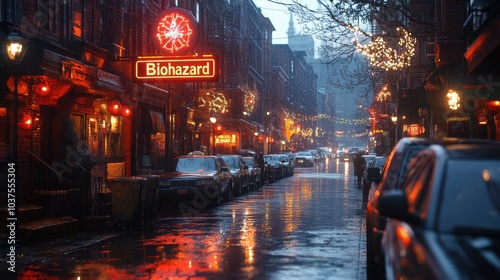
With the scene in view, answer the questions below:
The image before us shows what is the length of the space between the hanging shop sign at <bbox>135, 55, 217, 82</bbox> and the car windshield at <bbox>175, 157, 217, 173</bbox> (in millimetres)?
2938

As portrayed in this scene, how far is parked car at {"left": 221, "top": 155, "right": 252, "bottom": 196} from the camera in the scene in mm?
28503

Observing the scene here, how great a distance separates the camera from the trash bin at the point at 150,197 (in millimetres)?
17672

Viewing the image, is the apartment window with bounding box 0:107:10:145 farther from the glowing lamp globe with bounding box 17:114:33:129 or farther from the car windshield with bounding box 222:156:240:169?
the car windshield with bounding box 222:156:240:169

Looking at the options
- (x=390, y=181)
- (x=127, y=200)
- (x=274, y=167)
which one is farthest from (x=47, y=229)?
(x=274, y=167)

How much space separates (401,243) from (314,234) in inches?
351

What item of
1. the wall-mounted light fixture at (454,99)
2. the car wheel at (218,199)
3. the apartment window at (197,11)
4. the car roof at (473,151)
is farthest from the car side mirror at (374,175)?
the apartment window at (197,11)

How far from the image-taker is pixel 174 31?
2706 cm

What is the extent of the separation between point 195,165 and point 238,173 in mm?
4711

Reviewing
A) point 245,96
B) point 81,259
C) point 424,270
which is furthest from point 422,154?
point 245,96

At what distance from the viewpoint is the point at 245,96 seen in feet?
181

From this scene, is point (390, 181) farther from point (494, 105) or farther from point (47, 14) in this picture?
point (47, 14)

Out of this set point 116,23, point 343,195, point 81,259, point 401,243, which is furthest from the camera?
point 343,195

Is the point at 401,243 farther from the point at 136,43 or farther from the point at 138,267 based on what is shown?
the point at 136,43

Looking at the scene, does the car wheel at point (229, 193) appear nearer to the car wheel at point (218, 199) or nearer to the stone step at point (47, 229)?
the car wheel at point (218, 199)
